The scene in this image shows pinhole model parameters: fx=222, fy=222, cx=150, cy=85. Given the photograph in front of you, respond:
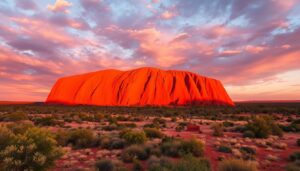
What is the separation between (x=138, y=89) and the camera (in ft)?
282

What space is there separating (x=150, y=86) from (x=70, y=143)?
239 feet

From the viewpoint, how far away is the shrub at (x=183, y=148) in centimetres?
977

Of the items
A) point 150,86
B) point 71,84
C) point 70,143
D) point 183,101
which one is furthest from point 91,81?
point 70,143

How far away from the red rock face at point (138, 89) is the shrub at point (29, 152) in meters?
74.6

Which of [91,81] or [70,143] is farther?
[91,81]

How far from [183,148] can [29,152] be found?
650cm

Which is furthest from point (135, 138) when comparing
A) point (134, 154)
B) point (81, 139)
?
point (81, 139)

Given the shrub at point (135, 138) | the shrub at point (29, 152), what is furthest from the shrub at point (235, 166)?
the shrub at point (135, 138)

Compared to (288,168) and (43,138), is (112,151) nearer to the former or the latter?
(43,138)

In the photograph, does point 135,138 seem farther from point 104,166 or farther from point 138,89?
point 138,89

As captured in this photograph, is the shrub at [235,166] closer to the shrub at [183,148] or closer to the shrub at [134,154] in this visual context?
the shrub at [183,148]

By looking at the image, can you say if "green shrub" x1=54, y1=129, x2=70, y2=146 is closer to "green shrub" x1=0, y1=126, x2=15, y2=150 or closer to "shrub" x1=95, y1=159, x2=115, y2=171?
"green shrub" x1=0, y1=126, x2=15, y2=150

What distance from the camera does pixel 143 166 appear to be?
838cm

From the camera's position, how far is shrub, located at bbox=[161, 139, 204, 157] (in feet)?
32.0
